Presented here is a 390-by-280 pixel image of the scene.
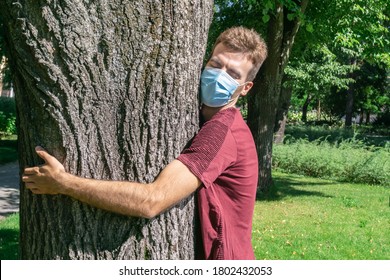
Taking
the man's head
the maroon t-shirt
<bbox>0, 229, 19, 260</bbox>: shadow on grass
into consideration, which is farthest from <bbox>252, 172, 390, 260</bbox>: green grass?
the man's head

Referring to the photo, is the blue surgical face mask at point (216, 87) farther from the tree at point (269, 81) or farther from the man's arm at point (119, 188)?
the tree at point (269, 81)

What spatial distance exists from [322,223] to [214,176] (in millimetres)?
8159

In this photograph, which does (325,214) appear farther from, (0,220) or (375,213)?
(0,220)

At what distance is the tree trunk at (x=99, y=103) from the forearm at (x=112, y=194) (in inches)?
3.4

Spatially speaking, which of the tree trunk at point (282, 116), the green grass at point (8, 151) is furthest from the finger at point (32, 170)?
the tree trunk at point (282, 116)

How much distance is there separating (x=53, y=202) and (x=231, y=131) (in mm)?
986

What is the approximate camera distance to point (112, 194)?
8.97ft

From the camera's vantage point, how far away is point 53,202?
2.85 metres

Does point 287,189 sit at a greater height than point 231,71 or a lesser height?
lesser

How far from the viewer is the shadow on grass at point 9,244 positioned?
7.50 metres

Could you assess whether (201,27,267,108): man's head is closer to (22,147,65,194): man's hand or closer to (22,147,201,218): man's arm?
(22,147,201,218): man's arm

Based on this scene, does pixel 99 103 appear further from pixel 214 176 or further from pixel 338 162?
pixel 338 162

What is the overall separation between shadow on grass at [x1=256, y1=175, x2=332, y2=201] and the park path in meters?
5.51

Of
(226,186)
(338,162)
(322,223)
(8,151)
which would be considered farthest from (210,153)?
(8,151)
